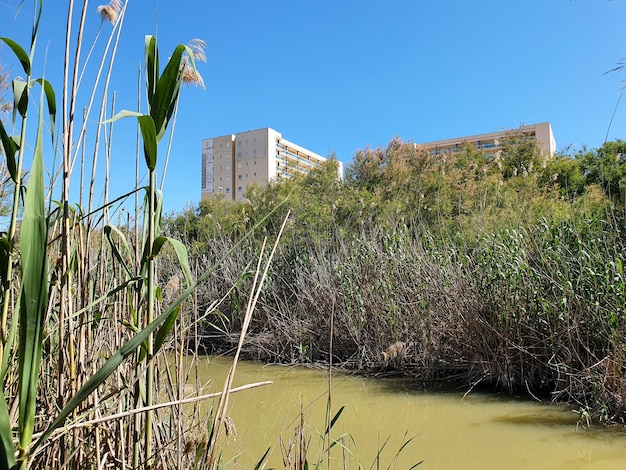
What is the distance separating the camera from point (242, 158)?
59938 mm

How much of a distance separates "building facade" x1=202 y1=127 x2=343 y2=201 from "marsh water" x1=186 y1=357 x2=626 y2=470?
51452mm

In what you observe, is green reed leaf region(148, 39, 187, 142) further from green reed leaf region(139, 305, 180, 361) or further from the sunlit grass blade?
green reed leaf region(139, 305, 180, 361)

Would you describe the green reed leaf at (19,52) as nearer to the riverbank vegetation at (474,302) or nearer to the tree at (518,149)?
the riverbank vegetation at (474,302)

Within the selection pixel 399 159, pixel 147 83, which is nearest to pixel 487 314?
pixel 147 83

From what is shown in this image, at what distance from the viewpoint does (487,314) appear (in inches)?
214

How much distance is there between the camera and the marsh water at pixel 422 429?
11.4 feet

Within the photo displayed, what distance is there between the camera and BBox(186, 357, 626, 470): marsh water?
3482 mm

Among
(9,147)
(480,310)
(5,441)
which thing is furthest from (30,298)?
(480,310)

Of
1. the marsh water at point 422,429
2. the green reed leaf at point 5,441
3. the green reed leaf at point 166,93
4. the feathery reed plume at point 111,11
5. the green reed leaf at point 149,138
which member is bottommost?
the marsh water at point 422,429

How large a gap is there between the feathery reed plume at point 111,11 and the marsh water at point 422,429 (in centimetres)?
179

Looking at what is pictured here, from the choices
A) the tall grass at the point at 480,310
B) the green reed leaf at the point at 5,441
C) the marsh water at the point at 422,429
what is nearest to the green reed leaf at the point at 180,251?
the green reed leaf at the point at 5,441

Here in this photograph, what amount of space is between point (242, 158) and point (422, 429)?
57.4m

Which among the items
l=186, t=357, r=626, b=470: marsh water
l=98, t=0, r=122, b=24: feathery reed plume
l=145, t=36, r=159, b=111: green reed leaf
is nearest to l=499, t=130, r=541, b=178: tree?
l=186, t=357, r=626, b=470: marsh water

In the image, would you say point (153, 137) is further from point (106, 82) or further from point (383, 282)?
point (383, 282)
